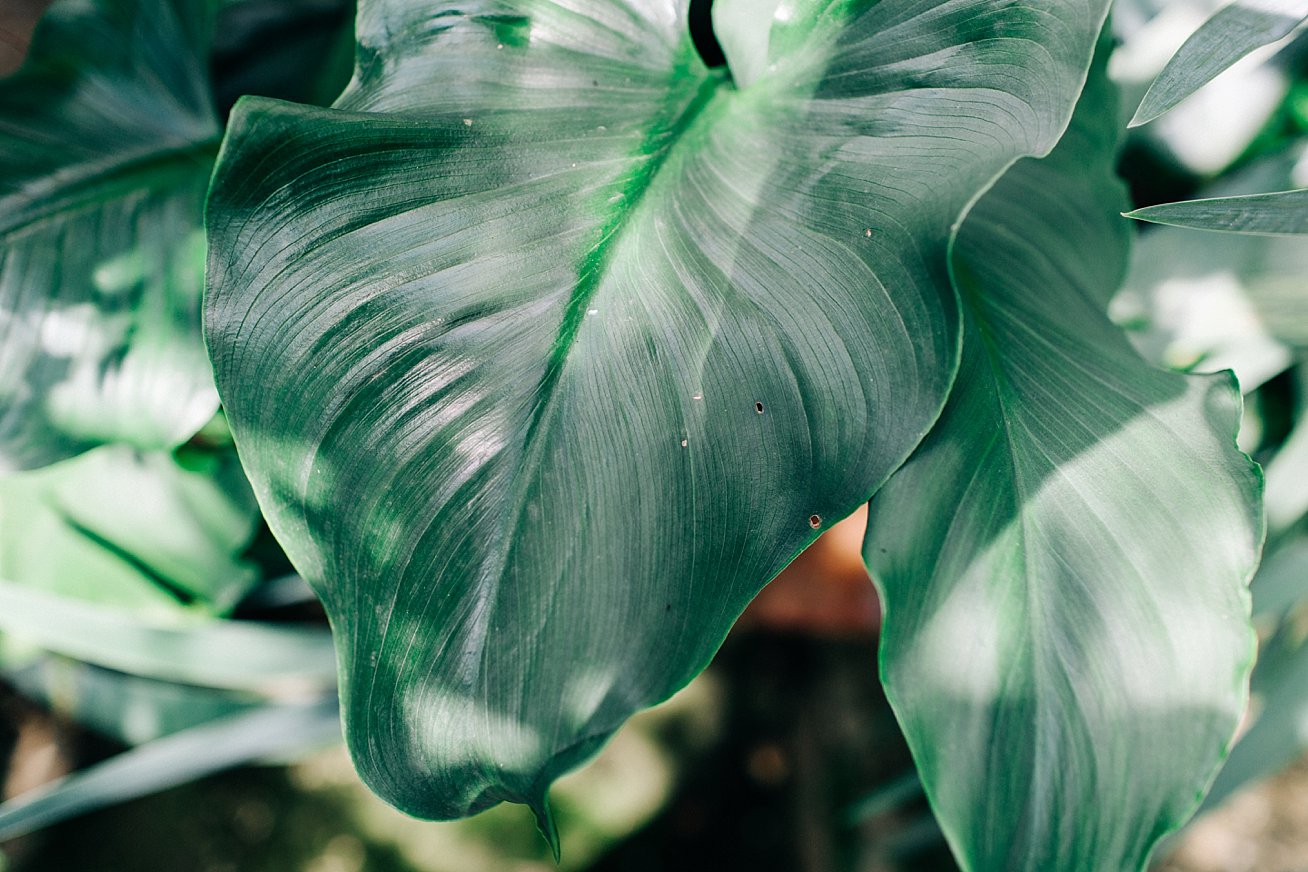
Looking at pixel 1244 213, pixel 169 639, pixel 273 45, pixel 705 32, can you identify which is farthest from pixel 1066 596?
pixel 273 45

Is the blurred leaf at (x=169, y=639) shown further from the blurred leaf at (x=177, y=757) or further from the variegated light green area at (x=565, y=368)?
the variegated light green area at (x=565, y=368)

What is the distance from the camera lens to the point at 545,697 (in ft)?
1.45

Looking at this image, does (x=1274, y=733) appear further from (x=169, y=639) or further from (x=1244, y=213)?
(x=169, y=639)

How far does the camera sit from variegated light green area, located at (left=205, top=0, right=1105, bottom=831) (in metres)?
0.44

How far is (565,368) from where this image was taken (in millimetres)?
479

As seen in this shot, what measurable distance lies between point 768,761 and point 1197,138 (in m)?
0.90

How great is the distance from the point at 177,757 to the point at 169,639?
125 mm

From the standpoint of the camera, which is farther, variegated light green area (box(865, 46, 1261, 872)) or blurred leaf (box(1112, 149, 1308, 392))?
blurred leaf (box(1112, 149, 1308, 392))

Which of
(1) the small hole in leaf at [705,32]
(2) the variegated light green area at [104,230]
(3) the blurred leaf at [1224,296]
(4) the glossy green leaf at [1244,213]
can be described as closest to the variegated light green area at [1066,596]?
(4) the glossy green leaf at [1244,213]

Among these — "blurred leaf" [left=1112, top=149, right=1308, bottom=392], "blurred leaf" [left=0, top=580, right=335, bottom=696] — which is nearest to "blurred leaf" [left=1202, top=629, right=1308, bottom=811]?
"blurred leaf" [left=1112, top=149, right=1308, bottom=392]

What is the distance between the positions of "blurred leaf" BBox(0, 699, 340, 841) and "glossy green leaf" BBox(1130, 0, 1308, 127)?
89 centimetres

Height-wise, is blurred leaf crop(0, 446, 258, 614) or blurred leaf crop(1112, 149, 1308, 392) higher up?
blurred leaf crop(1112, 149, 1308, 392)

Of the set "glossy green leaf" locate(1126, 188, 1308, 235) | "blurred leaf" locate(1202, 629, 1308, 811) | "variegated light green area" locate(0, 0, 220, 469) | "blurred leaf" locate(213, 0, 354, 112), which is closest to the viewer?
"glossy green leaf" locate(1126, 188, 1308, 235)

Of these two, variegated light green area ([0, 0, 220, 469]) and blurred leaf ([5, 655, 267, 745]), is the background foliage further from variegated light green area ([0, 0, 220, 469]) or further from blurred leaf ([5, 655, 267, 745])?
blurred leaf ([5, 655, 267, 745])
